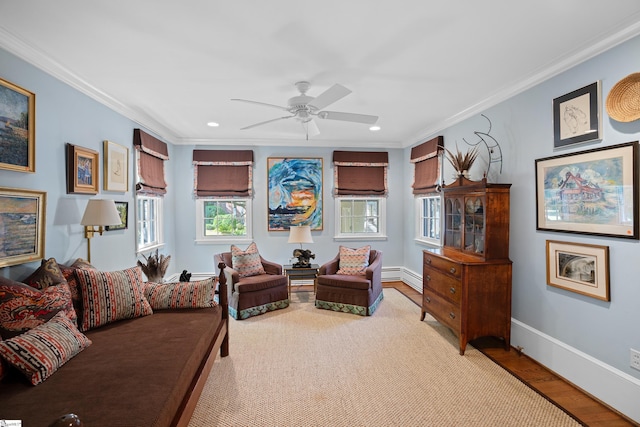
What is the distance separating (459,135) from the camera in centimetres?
410

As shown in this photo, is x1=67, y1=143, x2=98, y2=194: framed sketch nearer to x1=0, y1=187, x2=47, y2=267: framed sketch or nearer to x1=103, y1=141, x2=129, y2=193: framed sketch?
x1=103, y1=141, x2=129, y2=193: framed sketch

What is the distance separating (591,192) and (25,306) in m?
3.88

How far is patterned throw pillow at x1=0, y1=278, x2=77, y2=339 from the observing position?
1.78 metres

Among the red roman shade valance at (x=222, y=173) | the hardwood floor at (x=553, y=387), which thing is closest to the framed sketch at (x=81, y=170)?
the red roman shade valance at (x=222, y=173)

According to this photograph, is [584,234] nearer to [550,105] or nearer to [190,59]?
[550,105]

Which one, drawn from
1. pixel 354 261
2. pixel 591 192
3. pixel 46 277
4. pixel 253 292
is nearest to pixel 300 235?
pixel 354 261

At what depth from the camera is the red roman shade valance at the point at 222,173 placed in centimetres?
538

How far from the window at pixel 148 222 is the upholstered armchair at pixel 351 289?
8.13 feet

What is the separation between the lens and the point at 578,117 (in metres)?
2.45

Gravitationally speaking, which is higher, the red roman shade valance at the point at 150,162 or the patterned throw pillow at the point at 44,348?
the red roman shade valance at the point at 150,162

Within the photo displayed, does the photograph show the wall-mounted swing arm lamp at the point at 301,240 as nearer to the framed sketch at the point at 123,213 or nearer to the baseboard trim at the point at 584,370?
the framed sketch at the point at 123,213

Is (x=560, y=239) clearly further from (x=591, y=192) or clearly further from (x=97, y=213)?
(x=97, y=213)

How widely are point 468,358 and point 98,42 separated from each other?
3.98m

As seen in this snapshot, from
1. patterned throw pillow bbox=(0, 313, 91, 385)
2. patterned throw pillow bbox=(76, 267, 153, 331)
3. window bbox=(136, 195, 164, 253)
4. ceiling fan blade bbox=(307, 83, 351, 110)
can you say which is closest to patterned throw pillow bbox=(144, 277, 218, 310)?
patterned throw pillow bbox=(76, 267, 153, 331)
